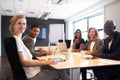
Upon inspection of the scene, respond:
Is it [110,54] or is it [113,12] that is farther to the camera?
[113,12]

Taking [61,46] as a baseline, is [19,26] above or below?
above

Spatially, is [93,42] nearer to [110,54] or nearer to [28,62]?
[110,54]

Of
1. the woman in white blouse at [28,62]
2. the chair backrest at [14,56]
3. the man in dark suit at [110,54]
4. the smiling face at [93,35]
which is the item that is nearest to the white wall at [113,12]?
the smiling face at [93,35]

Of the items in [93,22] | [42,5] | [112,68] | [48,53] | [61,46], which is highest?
[42,5]

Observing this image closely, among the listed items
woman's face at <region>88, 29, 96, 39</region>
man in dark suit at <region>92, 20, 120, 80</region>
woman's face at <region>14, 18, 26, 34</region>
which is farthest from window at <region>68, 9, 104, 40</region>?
woman's face at <region>14, 18, 26, 34</region>

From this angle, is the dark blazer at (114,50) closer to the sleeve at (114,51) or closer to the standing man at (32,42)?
the sleeve at (114,51)

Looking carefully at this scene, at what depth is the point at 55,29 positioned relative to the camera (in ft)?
35.2

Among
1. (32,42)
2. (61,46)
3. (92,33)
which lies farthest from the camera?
(92,33)

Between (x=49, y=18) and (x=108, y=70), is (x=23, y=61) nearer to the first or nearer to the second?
(x=108, y=70)

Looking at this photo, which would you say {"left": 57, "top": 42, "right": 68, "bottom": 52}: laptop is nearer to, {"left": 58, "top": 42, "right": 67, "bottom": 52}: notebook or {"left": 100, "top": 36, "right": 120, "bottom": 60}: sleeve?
{"left": 58, "top": 42, "right": 67, "bottom": 52}: notebook

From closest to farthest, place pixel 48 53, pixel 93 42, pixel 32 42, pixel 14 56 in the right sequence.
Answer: pixel 14 56 < pixel 32 42 < pixel 48 53 < pixel 93 42

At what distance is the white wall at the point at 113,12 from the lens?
5309 mm

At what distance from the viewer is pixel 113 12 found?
5555 millimetres

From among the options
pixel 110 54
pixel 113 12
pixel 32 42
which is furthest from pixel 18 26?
pixel 113 12
